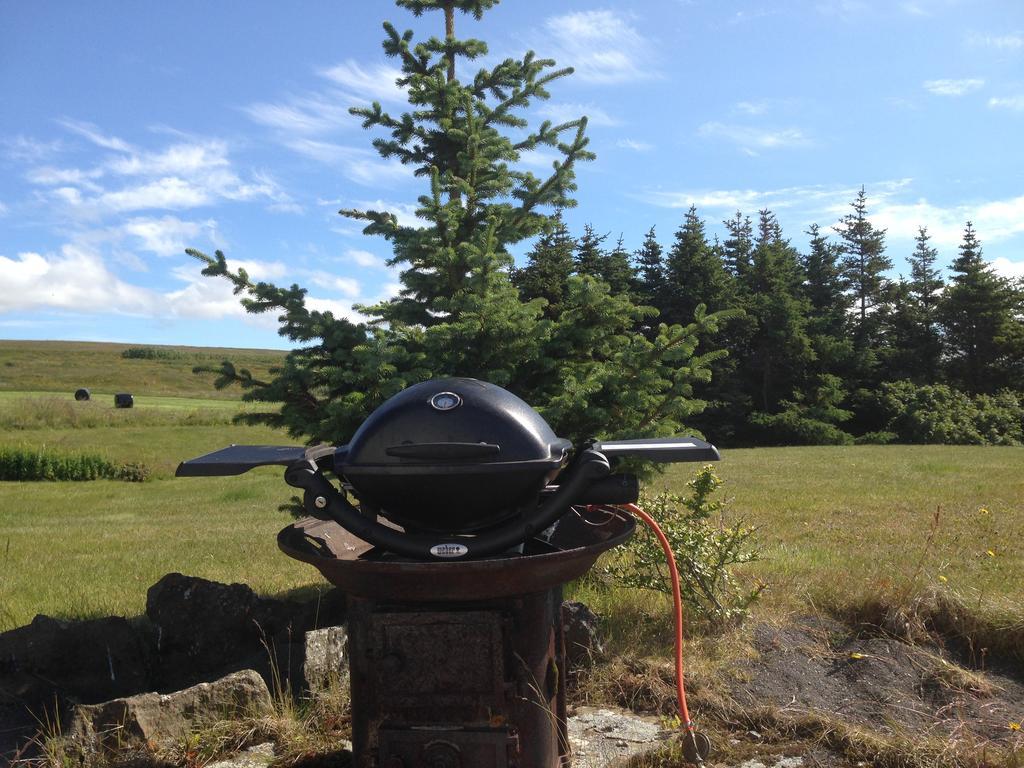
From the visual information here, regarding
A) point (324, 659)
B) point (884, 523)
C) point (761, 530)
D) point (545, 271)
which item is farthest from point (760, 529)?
point (545, 271)

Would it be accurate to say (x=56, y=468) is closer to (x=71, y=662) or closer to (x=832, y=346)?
(x=71, y=662)

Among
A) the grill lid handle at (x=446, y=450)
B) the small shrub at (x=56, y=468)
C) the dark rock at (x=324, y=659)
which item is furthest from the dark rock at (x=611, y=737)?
the small shrub at (x=56, y=468)

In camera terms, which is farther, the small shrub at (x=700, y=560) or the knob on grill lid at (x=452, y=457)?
the small shrub at (x=700, y=560)

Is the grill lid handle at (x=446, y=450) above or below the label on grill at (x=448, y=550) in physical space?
above

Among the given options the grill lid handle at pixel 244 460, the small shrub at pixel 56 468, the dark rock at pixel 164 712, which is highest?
the grill lid handle at pixel 244 460

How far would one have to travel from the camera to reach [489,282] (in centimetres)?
510

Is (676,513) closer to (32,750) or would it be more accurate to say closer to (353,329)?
(353,329)

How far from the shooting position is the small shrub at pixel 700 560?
424 centimetres

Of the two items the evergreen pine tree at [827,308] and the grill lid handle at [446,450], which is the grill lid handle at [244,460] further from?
the evergreen pine tree at [827,308]

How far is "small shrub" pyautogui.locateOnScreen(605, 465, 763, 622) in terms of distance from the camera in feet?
13.9

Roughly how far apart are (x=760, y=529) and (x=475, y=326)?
4.93 m

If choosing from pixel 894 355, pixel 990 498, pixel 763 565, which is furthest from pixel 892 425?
pixel 763 565

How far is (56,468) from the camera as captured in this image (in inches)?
709

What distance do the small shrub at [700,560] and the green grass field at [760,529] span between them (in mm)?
389
